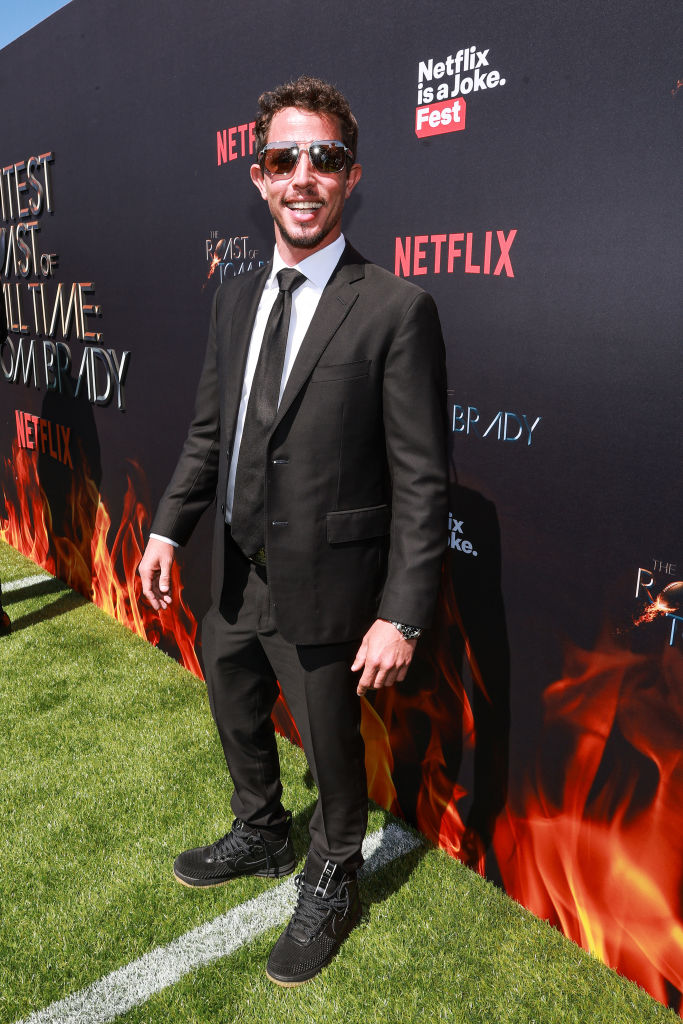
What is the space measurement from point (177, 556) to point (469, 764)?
1975 millimetres

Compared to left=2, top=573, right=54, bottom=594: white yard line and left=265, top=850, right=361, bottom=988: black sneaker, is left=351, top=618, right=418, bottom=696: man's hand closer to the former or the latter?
left=265, top=850, right=361, bottom=988: black sneaker

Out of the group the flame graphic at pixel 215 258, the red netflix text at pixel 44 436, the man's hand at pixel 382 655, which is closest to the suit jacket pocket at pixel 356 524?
the man's hand at pixel 382 655

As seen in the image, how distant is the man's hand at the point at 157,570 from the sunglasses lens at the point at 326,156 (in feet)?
3.77

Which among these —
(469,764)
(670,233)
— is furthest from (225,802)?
(670,233)

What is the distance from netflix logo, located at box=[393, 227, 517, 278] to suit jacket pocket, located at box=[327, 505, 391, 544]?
0.75 metres

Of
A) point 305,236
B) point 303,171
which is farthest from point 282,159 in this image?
point 305,236

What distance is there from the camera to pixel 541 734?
7.24 ft

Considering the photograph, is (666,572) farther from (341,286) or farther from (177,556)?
(177,556)

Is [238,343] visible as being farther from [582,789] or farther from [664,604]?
[582,789]

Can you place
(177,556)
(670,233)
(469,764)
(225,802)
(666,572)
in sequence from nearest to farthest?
(670,233) → (666,572) → (469,764) → (225,802) → (177,556)

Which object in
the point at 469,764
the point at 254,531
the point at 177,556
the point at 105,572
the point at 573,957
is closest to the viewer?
the point at 254,531

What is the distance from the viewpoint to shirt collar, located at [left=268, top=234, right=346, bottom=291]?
1902mm

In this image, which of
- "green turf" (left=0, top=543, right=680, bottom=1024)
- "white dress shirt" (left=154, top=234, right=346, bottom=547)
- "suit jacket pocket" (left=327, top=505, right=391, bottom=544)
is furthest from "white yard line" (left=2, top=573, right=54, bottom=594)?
"suit jacket pocket" (left=327, top=505, right=391, bottom=544)

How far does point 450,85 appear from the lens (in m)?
2.10
